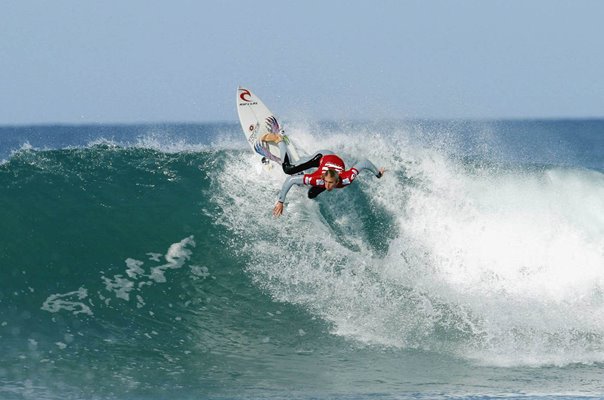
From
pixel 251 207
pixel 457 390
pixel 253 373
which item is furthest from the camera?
pixel 251 207

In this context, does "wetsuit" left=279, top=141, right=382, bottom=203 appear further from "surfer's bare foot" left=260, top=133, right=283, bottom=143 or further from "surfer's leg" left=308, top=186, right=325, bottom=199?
"surfer's bare foot" left=260, top=133, right=283, bottom=143

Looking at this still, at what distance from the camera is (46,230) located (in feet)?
34.9

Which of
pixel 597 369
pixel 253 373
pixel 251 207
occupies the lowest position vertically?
pixel 253 373

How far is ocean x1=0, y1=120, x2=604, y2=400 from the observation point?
8008 mm

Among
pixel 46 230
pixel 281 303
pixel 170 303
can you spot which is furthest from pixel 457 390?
pixel 46 230

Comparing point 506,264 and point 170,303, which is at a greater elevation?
point 506,264

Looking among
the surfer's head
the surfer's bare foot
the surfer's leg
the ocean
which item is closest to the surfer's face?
the surfer's head

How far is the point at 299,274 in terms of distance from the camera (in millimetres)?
10094

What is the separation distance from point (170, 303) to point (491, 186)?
5.70 m

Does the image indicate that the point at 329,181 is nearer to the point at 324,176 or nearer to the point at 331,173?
the point at 331,173

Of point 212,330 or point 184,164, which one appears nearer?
point 212,330

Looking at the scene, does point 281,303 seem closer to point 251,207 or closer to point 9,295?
point 251,207

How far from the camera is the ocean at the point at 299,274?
26.3 feet

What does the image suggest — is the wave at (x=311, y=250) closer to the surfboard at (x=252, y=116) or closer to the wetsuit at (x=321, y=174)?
the surfboard at (x=252, y=116)
